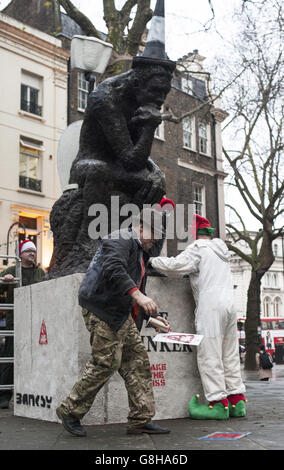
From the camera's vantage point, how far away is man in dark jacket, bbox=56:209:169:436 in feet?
13.5

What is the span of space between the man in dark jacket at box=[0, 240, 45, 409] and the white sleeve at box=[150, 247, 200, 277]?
1.72 metres

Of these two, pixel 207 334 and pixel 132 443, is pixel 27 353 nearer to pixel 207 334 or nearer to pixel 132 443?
pixel 207 334

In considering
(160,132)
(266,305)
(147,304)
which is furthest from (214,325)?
(266,305)

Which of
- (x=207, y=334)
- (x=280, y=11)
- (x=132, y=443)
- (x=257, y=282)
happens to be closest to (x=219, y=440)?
(x=132, y=443)

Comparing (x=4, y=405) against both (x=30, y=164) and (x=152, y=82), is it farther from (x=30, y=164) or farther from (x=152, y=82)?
(x=30, y=164)

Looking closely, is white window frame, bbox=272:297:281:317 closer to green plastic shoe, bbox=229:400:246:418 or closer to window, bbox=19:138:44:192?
window, bbox=19:138:44:192

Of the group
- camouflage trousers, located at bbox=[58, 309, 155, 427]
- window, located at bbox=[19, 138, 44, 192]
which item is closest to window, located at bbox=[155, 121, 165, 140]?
window, located at bbox=[19, 138, 44, 192]

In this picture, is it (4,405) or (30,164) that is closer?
(4,405)

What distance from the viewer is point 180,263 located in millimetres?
5570

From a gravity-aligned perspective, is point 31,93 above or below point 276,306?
above

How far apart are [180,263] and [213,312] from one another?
55 centimetres

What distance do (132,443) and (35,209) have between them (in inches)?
808

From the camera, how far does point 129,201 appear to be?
629 cm

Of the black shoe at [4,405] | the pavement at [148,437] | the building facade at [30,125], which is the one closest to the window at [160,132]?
the building facade at [30,125]
